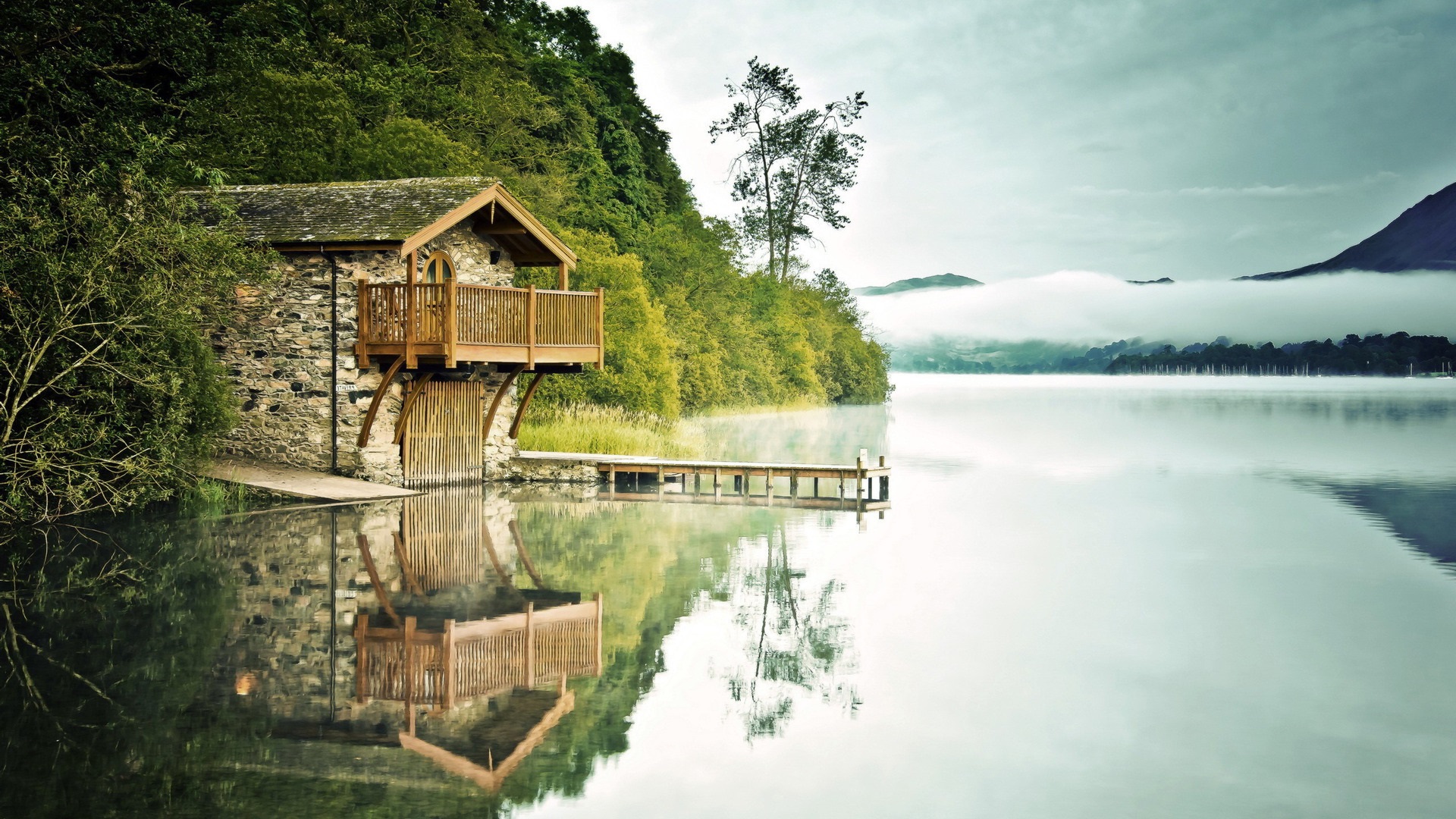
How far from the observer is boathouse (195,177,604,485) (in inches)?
820

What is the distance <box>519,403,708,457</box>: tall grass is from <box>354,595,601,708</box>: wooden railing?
16.9 m

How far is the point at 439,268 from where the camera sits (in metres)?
22.3

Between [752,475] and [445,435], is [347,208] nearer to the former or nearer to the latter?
[445,435]

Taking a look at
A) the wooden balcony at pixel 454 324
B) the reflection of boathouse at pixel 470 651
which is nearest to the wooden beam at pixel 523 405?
the wooden balcony at pixel 454 324

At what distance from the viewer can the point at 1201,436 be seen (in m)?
50.5

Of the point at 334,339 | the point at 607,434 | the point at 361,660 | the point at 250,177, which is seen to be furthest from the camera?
the point at 250,177

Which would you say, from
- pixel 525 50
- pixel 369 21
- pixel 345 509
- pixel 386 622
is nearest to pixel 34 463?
pixel 345 509

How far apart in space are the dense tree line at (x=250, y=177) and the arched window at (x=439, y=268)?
3246 mm

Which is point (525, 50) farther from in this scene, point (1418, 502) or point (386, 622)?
point (386, 622)

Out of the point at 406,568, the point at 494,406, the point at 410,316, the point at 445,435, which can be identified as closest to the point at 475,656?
the point at 406,568

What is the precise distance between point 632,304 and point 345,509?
17984 mm

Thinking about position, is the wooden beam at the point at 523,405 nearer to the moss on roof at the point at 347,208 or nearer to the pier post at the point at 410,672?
the moss on roof at the point at 347,208

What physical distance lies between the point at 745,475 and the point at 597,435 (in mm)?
6566

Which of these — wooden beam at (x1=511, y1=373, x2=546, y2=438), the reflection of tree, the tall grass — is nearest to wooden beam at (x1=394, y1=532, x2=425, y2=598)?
the reflection of tree
